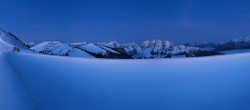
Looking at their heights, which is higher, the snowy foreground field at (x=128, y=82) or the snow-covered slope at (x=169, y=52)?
the snow-covered slope at (x=169, y=52)

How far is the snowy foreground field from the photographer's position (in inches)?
237

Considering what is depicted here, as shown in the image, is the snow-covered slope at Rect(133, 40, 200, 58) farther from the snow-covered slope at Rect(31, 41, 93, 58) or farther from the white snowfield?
the white snowfield

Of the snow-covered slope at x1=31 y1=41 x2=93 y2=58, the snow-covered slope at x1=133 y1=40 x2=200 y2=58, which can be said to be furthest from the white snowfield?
the snow-covered slope at x1=133 y1=40 x2=200 y2=58

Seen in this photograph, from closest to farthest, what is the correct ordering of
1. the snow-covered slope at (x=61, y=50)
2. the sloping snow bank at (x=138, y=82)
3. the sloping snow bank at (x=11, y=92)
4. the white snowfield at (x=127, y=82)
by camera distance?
the sloping snow bank at (x=11, y=92)
the white snowfield at (x=127, y=82)
the sloping snow bank at (x=138, y=82)
the snow-covered slope at (x=61, y=50)

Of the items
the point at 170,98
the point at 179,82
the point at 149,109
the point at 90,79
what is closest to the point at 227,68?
the point at 179,82

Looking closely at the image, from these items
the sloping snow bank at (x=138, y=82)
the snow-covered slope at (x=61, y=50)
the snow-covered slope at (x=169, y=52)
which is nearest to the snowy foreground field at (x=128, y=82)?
the sloping snow bank at (x=138, y=82)

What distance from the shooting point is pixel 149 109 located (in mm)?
6301

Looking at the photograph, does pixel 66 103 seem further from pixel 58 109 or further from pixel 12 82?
pixel 12 82

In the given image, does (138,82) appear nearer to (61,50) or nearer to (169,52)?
(61,50)

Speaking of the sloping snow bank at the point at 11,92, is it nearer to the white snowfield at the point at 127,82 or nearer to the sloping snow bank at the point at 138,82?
the white snowfield at the point at 127,82

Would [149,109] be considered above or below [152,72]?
below

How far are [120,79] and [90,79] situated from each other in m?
0.73

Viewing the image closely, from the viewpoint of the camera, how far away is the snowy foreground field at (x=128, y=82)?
6027 millimetres

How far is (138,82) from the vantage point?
23.3 ft
